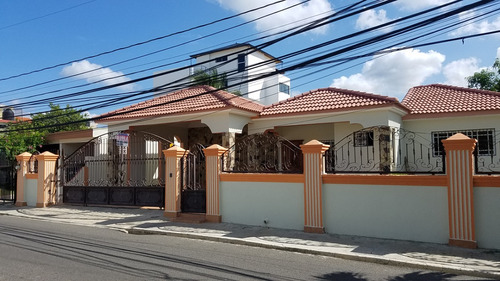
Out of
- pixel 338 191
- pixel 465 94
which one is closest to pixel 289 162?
pixel 338 191

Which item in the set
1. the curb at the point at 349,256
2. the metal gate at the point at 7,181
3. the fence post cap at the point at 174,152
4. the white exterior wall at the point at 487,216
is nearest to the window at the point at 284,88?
the metal gate at the point at 7,181

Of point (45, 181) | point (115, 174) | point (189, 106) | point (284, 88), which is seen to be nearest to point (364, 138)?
point (189, 106)

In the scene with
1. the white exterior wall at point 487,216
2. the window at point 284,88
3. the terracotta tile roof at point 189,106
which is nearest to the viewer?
the white exterior wall at point 487,216

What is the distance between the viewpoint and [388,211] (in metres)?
7.62

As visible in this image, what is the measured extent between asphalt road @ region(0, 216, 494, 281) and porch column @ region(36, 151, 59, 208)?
6069 mm

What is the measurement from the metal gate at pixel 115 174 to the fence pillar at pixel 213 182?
7.52 ft

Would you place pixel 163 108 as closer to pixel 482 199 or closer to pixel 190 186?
pixel 190 186

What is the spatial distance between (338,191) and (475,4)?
4.26 meters

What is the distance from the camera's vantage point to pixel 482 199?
6758mm

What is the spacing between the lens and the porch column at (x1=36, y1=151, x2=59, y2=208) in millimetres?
13852

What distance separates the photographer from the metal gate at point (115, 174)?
485 inches

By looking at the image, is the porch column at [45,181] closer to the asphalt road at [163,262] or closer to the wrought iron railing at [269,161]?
the asphalt road at [163,262]

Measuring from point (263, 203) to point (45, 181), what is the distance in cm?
911

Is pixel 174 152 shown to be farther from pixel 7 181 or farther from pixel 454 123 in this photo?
pixel 7 181
